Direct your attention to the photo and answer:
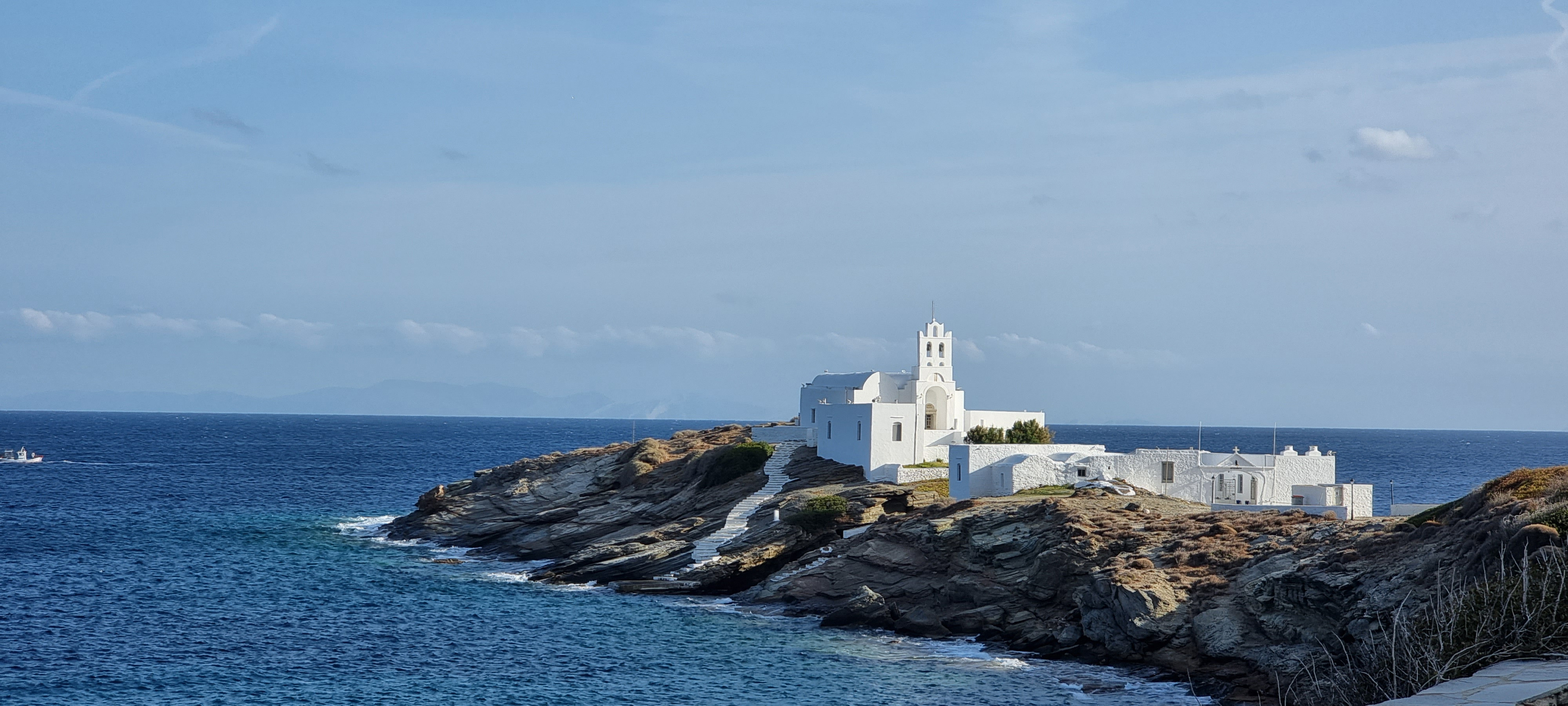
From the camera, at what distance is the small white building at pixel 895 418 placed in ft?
217

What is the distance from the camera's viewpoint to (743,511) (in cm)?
6331

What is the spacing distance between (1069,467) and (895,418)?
35.6 ft

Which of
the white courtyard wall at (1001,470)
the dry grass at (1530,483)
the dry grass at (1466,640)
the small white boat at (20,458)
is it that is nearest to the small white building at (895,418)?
the white courtyard wall at (1001,470)

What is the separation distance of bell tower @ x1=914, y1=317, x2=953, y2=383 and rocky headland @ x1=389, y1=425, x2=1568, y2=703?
854 centimetres

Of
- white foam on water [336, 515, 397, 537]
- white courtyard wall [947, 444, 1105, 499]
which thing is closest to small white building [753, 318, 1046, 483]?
white courtyard wall [947, 444, 1105, 499]

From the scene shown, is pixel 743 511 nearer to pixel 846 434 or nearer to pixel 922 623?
pixel 846 434

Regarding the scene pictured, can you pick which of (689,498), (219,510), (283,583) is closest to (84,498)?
(219,510)

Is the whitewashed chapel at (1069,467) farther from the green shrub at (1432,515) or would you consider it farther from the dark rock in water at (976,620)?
the green shrub at (1432,515)

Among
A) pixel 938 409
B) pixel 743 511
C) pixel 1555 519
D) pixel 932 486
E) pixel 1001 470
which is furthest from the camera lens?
pixel 938 409

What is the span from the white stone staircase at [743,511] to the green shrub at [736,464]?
0.51m

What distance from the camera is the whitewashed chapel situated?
191 feet

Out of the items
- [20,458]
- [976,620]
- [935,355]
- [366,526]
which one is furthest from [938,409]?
[20,458]

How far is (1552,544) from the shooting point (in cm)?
2734

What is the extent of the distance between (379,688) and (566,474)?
1719 inches
